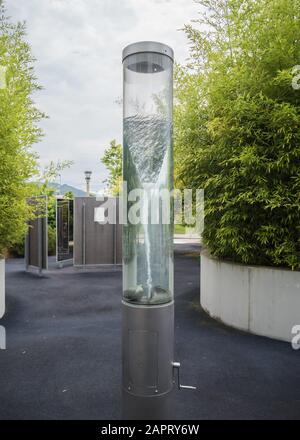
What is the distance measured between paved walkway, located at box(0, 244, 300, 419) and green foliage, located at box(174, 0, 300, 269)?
3.50ft

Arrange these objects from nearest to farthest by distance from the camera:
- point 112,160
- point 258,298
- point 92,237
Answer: point 258,298, point 92,237, point 112,160

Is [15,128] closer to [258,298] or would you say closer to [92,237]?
[258,298]

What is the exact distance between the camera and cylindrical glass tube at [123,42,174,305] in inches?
77.8

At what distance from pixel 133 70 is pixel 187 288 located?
499 centimetres

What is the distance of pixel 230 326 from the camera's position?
4.22 m

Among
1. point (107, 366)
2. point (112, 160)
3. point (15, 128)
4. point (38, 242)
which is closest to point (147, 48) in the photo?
point (107, 366)

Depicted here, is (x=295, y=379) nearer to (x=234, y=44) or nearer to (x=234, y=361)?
(x=234, y=361)

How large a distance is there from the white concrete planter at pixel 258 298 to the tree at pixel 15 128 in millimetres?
3032

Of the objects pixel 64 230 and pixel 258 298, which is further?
pixel 64 230

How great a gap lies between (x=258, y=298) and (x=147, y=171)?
2.61 metres

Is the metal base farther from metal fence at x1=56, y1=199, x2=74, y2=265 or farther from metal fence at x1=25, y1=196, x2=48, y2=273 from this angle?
metal fence at x1=56, y1=199, x2=74, y2=265

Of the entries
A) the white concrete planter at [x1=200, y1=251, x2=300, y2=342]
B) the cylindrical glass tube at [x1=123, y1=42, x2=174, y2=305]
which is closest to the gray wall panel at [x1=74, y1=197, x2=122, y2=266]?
the white concrete planter at [x1=200, y1=251, x2=300, y2=342]

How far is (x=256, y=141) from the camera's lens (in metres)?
3.95

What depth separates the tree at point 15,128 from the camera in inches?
181
